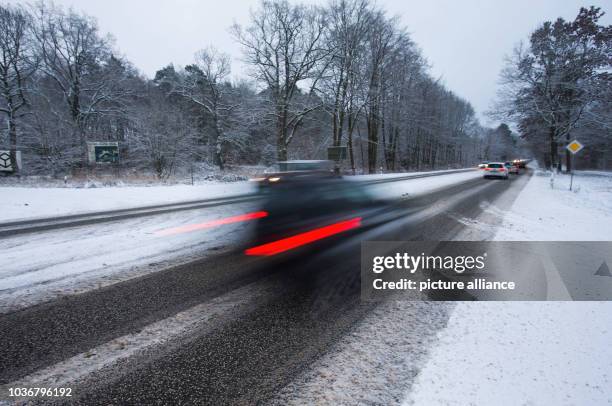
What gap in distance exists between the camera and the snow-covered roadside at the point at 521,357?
1.96 meters

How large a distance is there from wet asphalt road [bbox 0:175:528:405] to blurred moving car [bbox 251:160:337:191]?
3.40 m

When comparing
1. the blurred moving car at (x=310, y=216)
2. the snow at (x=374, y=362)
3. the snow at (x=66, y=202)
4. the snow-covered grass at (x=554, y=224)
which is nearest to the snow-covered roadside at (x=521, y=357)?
the snow at (x=374, y=362)

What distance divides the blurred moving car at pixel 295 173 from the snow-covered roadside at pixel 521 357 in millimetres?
5265

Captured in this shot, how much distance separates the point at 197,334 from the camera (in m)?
2.69

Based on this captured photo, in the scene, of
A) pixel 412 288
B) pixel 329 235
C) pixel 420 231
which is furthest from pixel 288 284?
pixel 420 231

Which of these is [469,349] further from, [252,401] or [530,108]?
[530,108]

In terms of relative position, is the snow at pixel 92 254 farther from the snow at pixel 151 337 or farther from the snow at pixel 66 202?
the snow at pixel 66 202

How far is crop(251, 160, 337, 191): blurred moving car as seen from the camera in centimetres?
758

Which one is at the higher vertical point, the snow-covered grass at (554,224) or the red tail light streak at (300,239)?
the red tail light streak at (300,239)

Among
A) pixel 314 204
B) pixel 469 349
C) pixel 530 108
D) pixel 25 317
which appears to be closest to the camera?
pixel 469 349

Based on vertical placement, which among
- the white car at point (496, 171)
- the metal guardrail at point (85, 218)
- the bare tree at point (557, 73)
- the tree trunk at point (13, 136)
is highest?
the bare tree at point (557, 73)

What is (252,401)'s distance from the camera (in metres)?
1.89

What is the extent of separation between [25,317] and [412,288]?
4512 mm

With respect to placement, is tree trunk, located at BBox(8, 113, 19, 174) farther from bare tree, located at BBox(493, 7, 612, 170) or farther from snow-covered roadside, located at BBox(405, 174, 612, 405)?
bare tree, located at BBox(493, 7, 612, 170)
